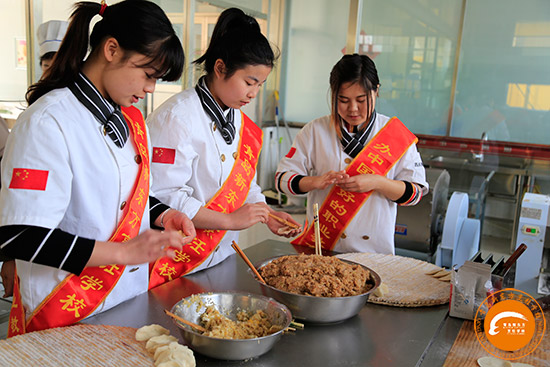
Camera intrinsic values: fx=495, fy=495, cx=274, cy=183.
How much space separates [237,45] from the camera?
151 cm

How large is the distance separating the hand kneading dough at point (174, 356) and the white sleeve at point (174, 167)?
52 centimetres

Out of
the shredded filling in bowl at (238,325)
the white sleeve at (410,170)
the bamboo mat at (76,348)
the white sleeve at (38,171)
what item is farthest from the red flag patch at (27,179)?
the white sleeve at (410,170)

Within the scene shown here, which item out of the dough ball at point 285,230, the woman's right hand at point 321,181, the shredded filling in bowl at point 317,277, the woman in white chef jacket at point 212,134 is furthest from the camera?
the woman's right hand at point 321,181

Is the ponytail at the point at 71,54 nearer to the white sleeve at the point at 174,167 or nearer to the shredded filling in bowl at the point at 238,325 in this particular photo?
the white sleeve at the point at 174,167

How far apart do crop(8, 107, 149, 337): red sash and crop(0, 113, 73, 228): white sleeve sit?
0.19 m

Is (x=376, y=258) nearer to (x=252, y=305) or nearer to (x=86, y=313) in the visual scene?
(x=252, y=305)

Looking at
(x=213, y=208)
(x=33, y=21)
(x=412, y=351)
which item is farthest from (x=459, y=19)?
(x=412, y=351)

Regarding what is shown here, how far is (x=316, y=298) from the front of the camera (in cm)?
113

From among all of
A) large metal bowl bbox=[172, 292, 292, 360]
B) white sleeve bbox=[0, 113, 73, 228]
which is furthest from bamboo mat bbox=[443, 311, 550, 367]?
white sleeve bbox=[0, 113, 73, 228]

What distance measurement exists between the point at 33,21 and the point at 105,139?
2749 millimetres

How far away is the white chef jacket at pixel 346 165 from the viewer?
1930mm

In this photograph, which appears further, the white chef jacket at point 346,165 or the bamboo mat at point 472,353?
the white chef jacket at point 346,165

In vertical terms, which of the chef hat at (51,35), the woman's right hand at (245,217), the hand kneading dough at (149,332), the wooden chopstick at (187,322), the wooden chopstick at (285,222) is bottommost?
the hand kneading dough at (149,332)

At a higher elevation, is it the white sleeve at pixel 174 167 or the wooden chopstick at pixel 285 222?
the white sleeve at pixel 174 167
